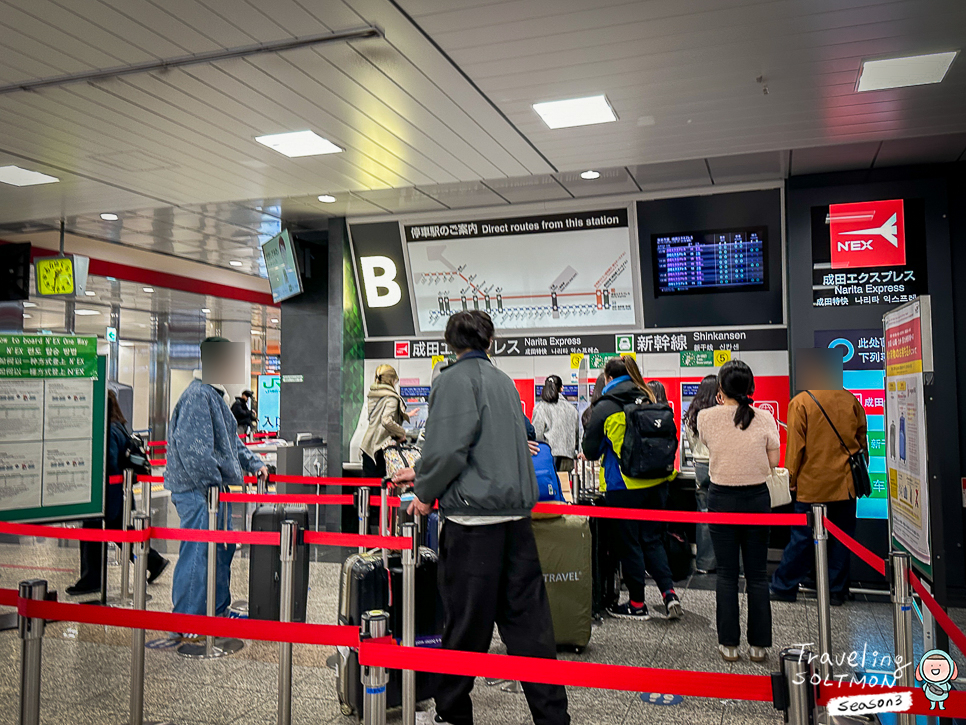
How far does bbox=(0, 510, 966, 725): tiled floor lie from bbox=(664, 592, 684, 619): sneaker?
57 mm

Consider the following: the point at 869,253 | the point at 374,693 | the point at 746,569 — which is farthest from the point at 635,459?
the point at 374,693

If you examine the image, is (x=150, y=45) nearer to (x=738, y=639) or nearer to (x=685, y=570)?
(x=738, y=639)

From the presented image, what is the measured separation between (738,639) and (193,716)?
286 cm

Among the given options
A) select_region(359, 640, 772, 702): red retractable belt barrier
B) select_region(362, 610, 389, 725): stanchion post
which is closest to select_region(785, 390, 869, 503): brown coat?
select_region(359, 640, 772, 702): red retractable belt barrier

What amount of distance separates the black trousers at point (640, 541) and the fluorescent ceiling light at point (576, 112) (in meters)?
2.40

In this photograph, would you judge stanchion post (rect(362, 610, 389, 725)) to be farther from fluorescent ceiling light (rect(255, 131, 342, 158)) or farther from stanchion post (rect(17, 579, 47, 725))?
fluorescent ceiling light (rect(255, 131, 342, 158))

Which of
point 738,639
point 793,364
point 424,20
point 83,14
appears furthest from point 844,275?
point 83,14

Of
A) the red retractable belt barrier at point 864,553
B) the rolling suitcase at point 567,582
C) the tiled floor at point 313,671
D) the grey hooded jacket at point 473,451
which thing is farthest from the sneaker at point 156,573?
the red retractable belt barrier at point 864,553

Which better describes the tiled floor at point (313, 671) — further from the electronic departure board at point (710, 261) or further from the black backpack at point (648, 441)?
the electronic departure board at point (710, 261)

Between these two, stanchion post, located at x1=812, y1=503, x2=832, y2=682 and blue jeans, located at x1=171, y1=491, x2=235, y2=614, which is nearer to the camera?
stanchion post, located at x1=812, y1=503, x2=832, y2=682

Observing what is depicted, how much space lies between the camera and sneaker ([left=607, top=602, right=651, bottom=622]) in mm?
5262

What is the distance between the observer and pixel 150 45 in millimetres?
3848

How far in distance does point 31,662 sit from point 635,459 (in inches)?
138

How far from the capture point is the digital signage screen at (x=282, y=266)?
8711 mm
